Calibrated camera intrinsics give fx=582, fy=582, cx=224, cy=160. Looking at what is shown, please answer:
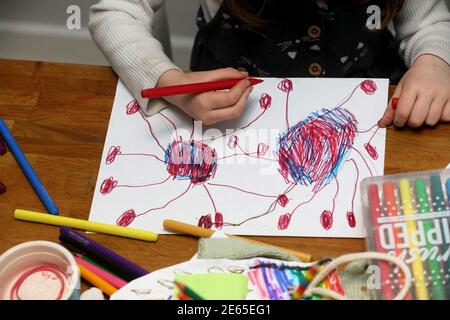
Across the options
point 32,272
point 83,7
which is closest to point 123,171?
point 32,272

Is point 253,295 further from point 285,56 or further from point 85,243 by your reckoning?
point 285,56

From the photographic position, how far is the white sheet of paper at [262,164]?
622 millimetres

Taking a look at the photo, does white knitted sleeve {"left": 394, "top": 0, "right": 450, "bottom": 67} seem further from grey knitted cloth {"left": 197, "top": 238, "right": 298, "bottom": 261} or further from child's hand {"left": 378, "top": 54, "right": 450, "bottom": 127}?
grey knitted cloth {"left": 197, "top": 238, "right": 298, "bottom": 261}

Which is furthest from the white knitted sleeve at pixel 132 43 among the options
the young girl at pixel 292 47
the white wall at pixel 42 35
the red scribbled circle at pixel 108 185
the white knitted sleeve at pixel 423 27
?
the white wall at pixel 42 35

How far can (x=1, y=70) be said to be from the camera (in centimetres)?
77

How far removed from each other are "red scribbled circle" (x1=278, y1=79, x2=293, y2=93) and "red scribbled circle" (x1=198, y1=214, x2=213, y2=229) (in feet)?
0.64

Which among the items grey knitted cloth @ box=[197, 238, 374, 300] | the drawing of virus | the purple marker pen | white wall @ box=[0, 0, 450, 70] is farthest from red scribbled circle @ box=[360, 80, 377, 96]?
white wall @ box=[0, 0, 450, 70]

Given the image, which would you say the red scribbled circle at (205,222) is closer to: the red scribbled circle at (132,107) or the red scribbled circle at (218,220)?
the red scribbled circle at (218,220)

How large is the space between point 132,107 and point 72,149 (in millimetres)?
92

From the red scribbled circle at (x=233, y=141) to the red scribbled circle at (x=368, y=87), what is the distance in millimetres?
166

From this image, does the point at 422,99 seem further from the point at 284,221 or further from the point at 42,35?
the point at 42,35

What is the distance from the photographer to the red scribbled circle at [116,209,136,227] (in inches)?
24.6

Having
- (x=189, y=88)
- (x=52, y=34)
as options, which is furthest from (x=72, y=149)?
(x=52, y=34)

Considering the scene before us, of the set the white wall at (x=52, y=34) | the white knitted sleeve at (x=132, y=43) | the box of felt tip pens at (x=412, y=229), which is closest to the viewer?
the box of felt tip pens at (x=412, y=229)
